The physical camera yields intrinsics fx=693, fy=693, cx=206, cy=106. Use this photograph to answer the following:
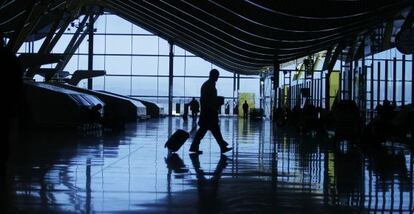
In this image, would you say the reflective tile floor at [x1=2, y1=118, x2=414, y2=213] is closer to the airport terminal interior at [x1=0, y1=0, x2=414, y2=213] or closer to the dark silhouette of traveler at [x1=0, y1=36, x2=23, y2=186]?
the airport terminal interior at [x1=0, y1=0, x2=414, y2=213]

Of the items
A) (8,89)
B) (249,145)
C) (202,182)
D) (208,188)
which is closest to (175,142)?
(249,145)

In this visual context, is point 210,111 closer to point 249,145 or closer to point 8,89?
point 249,145

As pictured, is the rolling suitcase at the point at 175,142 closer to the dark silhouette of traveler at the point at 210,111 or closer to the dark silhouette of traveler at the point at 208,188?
the dark silhouette of traveler at the point at 210,111

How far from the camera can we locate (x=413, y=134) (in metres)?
15.4

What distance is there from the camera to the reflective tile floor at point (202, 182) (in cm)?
573

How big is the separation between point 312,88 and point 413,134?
510 inches

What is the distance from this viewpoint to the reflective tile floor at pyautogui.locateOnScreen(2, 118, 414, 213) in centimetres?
573

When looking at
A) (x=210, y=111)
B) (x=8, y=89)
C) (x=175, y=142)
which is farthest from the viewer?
(x=175, y=142)

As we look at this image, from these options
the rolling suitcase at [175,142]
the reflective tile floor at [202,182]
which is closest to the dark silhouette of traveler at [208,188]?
the reflective tile floor at [202,182]

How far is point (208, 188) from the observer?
22.8 ft

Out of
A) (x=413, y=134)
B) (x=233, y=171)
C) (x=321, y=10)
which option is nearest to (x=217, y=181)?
(x=233, y=171)

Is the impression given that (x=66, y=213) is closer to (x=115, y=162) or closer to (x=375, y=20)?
(x=115, y=162)

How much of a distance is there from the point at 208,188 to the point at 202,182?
55cm

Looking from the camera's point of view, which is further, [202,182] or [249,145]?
[249,145]
